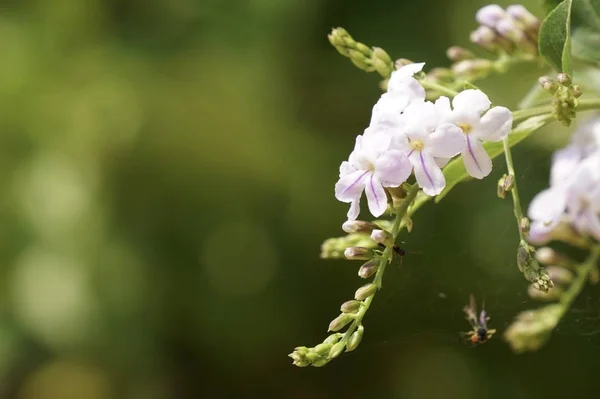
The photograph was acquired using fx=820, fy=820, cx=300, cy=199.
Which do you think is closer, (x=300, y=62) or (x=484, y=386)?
(x=484, y=386)

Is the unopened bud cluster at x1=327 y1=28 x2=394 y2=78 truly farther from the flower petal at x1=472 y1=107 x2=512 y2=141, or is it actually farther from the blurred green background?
the blurred green background

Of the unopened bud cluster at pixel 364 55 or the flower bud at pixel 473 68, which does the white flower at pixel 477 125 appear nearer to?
the unopened bud cluster at pixel 364 55

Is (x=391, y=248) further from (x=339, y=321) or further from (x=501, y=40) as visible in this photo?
(x=501, y=40)

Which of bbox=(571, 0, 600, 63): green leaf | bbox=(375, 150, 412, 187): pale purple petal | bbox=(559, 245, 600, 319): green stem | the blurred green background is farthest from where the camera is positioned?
the blurred green background

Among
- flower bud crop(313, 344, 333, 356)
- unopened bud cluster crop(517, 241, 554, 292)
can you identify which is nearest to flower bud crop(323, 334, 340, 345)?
flower bud crop(313, 344, 333, 356)

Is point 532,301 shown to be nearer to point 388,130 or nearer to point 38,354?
point 388,130

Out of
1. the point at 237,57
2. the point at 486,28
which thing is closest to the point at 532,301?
the point at 486,28

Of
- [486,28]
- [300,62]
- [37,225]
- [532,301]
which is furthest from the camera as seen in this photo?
[300,62]
